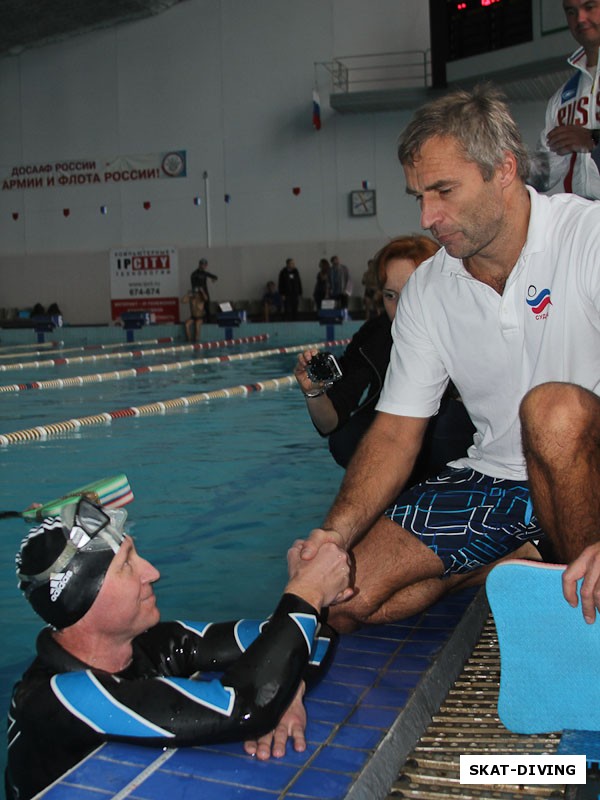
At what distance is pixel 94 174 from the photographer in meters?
23.5

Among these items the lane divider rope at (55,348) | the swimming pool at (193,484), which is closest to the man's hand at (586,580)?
the swimming pool at (193,484)

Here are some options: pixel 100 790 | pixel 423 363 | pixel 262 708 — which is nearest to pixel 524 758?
pixel 262 708

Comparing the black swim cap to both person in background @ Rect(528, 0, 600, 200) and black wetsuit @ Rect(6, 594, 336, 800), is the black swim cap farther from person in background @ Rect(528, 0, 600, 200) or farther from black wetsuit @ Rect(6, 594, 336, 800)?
person in background @ Rect(528, 0, 600, 200)

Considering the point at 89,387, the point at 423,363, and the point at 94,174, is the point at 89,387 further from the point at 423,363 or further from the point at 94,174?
the point at 94,174

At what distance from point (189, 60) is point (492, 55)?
853 cm

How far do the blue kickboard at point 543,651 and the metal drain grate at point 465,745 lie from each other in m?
0.08

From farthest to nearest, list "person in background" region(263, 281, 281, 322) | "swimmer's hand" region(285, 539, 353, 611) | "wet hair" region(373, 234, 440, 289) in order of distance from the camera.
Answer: "person in background" region(263, 281, 281, 322) → "wet hair" region(373, 234, 440, 289) → "swimmer's hand" region(285, 539, 353, 611)

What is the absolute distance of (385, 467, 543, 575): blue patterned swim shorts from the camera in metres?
2.59

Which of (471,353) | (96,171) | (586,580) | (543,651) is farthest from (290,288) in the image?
(586,580)

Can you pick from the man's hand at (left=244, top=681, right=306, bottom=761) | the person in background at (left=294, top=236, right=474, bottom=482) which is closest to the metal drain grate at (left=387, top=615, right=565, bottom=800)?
the man's hand at (left=244, top=681, right=306, bottom=761)

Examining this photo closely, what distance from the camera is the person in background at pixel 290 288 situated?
2106cm

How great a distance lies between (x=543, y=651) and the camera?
1820 mm

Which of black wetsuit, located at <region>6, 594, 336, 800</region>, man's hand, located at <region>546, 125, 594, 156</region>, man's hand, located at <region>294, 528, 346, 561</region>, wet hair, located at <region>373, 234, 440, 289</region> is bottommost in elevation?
black wetsuit, located at <region>6, 594, 336, 800</region>

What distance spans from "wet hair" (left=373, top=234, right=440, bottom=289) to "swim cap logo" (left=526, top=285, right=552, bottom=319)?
3.53 feet
